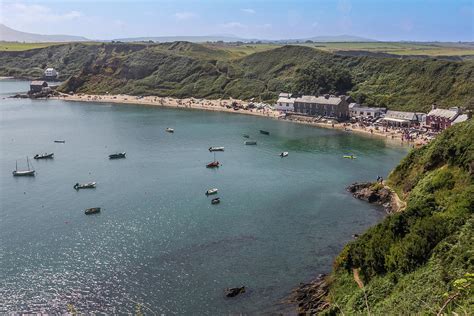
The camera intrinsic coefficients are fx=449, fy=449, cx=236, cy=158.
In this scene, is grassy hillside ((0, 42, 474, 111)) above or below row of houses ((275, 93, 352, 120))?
above

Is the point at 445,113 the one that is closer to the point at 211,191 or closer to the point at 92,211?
the point at 211,191

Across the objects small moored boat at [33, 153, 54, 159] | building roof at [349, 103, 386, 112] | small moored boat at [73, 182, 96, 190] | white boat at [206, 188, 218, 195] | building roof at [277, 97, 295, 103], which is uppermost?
building roof at [277, 97, 295, 103]

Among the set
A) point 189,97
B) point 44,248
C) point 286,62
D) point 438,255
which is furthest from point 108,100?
point 438,255

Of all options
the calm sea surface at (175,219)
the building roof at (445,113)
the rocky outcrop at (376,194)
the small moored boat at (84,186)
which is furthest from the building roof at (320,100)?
the small moored boat at (84,186)

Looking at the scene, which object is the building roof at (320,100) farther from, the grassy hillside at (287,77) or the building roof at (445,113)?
the building roof at (445,113)

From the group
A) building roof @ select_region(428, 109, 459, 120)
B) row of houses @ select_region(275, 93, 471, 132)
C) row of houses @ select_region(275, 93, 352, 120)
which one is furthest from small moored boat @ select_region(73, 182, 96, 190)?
building roof @ select_region(428, 109, 459, 120)

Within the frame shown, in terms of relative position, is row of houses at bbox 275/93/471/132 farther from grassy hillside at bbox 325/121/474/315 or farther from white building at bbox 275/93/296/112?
grassy hillside at bbox 325/121/474/315

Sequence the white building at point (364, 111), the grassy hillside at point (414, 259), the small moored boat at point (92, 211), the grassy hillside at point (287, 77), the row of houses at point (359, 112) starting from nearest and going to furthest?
the grassy hillside at point (414, 259) < the small moored boat at point (92, 211) < the row of houses at point (359, 112) < the white building at point (364, 111) < the grassy hillside at point (287, 77)
